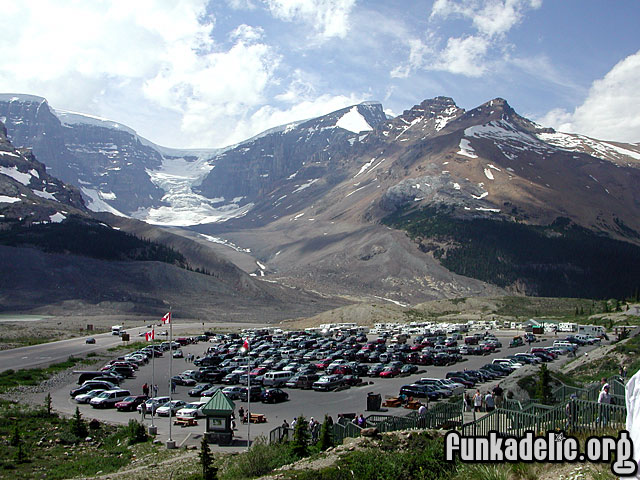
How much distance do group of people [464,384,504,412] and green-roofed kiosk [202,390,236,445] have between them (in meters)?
11.4

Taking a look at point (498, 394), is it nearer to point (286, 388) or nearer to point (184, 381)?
point (286, 388)

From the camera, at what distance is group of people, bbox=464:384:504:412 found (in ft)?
88.8

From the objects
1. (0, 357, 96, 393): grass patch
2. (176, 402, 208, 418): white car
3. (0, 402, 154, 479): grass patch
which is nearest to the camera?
(0, 402, 154, 479): grass patch

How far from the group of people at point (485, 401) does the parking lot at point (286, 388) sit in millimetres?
5664

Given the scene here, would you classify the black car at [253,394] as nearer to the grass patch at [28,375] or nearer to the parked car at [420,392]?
the parked car at [420,392]

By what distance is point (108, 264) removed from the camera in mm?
165625

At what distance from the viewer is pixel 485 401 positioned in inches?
1187

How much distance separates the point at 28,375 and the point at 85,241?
12822 cm

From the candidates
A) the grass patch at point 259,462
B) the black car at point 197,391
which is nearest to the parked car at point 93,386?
the black car at point 197,391

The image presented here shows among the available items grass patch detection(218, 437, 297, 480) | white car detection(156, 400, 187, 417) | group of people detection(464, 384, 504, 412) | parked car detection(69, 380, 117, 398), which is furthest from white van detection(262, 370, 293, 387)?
grass patch detection(218, 437, 297, 480)

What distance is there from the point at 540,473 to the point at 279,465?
10.7m

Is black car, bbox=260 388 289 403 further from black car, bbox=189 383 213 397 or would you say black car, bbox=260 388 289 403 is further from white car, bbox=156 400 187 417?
black car, bbox=189 383 213 397

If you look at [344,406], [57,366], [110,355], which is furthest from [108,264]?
[344,406]

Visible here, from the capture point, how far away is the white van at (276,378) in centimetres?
5247
